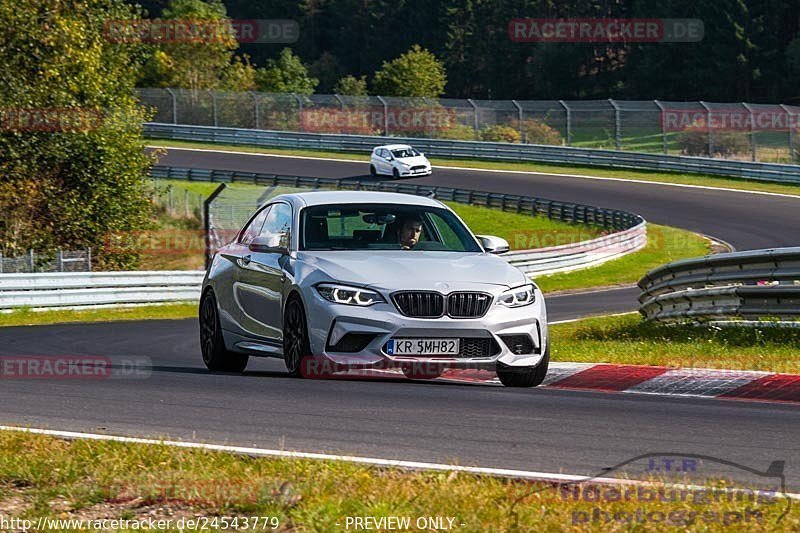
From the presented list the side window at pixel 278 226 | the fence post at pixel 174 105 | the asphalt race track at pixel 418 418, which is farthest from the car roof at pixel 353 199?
the fence post at pixel 174 105

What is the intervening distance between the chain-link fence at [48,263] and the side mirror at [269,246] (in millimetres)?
17099

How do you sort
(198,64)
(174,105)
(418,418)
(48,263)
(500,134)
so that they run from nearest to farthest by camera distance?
(418,418) < (48,263) < (500,134) < (174,105) < (198,64)

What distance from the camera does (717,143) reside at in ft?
191

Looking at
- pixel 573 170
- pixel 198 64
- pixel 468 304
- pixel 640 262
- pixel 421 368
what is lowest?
pixel 640 262

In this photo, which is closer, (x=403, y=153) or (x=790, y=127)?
(x=790, y=127)

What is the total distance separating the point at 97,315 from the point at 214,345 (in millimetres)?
14195

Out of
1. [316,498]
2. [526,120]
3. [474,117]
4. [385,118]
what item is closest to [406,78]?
[385,118]

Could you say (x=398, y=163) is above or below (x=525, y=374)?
below

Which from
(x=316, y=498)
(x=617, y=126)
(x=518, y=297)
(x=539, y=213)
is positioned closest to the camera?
(x=316, y=498)

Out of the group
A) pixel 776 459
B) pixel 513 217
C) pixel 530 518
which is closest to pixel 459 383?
pixel 776 459

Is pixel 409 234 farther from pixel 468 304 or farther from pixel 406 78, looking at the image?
pixel 406 78

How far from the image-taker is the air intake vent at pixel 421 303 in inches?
403

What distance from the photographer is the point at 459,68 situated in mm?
116688

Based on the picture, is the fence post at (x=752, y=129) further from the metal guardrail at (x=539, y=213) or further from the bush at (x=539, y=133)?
the bush at (x=539, y=133)
